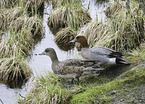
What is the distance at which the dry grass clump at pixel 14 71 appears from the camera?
7.08 meters

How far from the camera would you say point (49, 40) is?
9.30m

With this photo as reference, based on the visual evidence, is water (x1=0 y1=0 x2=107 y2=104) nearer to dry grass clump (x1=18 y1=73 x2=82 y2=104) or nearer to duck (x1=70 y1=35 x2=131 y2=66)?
dry grass clump (x1=18 y1=73 x2=82 y2=104)

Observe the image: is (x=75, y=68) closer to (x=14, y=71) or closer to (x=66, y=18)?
(x=14, y=71)

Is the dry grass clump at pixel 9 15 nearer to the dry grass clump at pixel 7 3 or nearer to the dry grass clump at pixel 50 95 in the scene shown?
the dry grass clump at pixel 7 3

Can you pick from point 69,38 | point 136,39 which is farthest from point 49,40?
point 136,39

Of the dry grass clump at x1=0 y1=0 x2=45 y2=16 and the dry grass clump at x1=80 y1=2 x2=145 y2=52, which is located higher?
the dry grass clump at x1=0 y1=0 x2=45 y2=16

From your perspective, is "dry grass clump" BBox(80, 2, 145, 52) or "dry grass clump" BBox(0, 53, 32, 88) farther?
"dry grass clump" BBox(80, 2, 145, 52)

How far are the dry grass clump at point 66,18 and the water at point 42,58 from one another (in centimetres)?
29

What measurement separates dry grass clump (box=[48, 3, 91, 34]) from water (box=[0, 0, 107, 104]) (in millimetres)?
288

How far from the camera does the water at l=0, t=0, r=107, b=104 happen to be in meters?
6.40

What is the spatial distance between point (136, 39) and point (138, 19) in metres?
0.56

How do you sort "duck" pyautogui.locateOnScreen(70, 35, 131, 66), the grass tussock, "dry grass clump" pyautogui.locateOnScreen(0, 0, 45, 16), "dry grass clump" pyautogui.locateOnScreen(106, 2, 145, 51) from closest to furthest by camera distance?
1. the grass tussock
2. "duck" pyautogui.locateOnScreen(70, 35, 131, 66)
3. "dry grass clump" pyautogui.locateOnScreen(106, 2, 145, 51)
4. "dry grass clump" pyautogui.locateOnScreen(0, 0, 45, 16)

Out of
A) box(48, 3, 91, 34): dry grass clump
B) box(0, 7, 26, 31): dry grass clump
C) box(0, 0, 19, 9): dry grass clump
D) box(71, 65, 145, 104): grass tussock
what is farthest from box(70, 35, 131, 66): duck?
box(0, 0, 19, 9): dry grass clump

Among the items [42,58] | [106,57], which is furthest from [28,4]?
[106,57]
